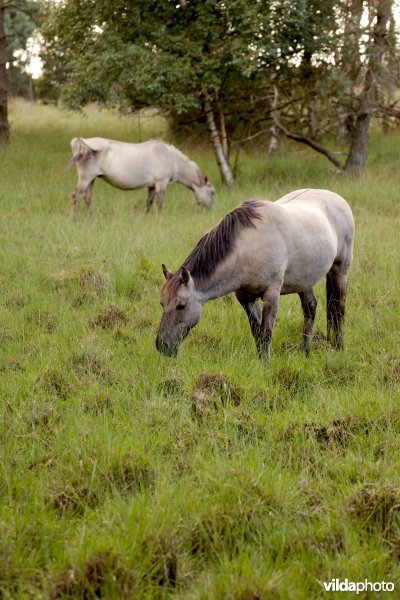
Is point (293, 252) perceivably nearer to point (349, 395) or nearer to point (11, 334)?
point (349, 395)

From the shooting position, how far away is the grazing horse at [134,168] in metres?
12.1

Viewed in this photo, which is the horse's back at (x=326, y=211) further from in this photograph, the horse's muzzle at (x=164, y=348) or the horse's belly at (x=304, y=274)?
the horse's muzzle at (x=164, y=348)

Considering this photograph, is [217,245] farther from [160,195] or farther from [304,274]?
[160,195]

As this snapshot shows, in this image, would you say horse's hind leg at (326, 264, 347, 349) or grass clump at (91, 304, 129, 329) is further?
horse's hind leg at (326, 264, 347, 349)

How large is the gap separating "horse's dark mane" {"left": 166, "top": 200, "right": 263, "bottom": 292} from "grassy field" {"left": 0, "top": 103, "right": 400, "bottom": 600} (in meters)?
0.71

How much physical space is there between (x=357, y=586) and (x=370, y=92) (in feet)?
46.7

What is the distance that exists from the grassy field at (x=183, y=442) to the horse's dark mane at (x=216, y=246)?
27.9 inches

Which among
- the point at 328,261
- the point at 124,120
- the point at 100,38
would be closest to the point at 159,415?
the point at 328,261

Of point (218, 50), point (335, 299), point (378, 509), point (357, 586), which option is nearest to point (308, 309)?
point (335, 299)

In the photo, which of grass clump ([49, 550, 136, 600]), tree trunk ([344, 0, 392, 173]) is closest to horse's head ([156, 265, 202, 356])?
grass clump ([49, 550, 136, 600])

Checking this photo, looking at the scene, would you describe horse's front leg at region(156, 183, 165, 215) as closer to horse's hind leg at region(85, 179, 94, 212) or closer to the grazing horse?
the grazing horse

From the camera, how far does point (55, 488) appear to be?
11.1 ft

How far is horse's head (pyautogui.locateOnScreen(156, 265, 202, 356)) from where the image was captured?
16.8 feet

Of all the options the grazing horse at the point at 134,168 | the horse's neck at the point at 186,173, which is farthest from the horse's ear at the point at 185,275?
the horse's neck at the point at 186,173
